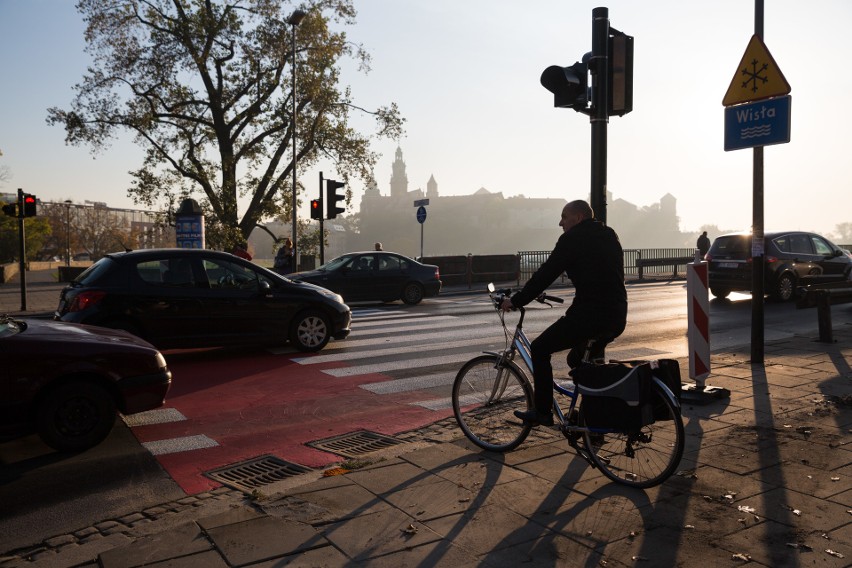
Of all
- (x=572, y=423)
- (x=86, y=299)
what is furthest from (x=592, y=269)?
(x=86, y=299)

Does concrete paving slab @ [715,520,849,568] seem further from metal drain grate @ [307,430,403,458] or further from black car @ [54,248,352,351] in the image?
black car @ [54,248,352,351]

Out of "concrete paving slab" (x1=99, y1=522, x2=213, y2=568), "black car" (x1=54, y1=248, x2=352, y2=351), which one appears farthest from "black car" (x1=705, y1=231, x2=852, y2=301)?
"concrete paving slab" (x1=99, y1=522, x2=213, y2=568)

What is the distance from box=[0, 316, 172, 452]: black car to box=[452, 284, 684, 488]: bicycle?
258cm

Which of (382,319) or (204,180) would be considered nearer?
(382,319)

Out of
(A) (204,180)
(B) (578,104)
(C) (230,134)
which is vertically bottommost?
(B) (578,104)

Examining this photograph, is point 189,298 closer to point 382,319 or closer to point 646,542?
point 382,319

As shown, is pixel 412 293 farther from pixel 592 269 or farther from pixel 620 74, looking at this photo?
pixel 592 269

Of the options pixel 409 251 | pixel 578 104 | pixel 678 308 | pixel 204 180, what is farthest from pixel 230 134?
pixel 409 251

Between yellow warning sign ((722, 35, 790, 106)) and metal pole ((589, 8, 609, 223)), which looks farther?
yellow warning sign ((722, 35, 790, 106))

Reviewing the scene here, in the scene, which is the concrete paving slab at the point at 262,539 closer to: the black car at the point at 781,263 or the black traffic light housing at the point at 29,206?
the black car at the point at 781,263

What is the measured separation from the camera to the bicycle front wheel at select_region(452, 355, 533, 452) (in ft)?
16.9

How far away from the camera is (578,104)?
6422mm

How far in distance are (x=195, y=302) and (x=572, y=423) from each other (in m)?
6.02

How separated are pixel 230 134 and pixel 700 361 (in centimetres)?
2699
